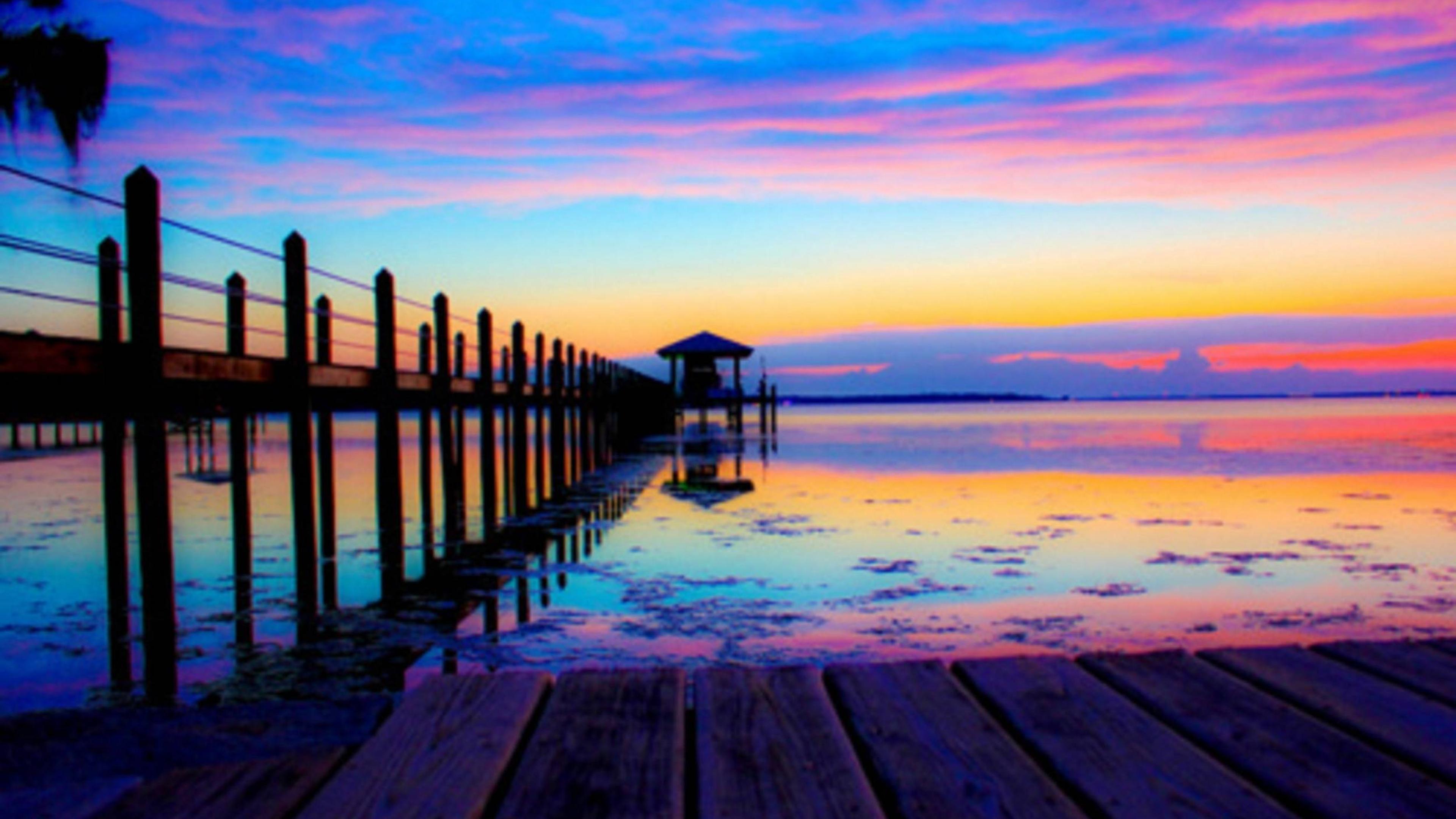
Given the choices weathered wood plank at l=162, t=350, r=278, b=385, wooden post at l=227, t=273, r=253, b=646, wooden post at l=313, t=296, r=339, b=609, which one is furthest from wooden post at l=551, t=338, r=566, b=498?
weathered wood plank at l=162, t=350, r=278, b=385

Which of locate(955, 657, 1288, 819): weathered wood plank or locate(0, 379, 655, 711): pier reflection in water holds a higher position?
locate(955, 657, 1288, 819): weathered wood plank

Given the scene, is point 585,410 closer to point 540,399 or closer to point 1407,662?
point 540,399

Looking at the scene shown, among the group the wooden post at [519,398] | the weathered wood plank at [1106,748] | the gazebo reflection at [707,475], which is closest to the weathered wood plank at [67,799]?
the weathered wood plank at [1106,748]

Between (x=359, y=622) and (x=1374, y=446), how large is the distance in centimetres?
3099

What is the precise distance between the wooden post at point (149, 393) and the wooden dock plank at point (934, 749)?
20.0 feet

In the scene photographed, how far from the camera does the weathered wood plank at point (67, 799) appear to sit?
1.81m

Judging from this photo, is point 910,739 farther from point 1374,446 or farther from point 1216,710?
point 1374,446

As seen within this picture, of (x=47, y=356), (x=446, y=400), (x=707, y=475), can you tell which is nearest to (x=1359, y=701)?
(x=47, y=356)

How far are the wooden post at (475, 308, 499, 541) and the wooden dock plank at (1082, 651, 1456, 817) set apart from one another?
591 inches

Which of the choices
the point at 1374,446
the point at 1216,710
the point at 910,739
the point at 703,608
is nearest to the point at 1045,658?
the point at 1216,710

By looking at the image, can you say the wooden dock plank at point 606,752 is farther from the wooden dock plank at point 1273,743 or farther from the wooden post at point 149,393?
the wooden post at point 149,393

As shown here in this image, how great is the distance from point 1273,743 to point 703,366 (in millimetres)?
45322

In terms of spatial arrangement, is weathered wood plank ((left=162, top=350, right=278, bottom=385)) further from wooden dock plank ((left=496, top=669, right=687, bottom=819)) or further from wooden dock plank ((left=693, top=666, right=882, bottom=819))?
wooden dock plank ((left=693, top=666, right=882, bottom=819))

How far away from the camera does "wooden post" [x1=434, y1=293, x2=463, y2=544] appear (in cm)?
1562
